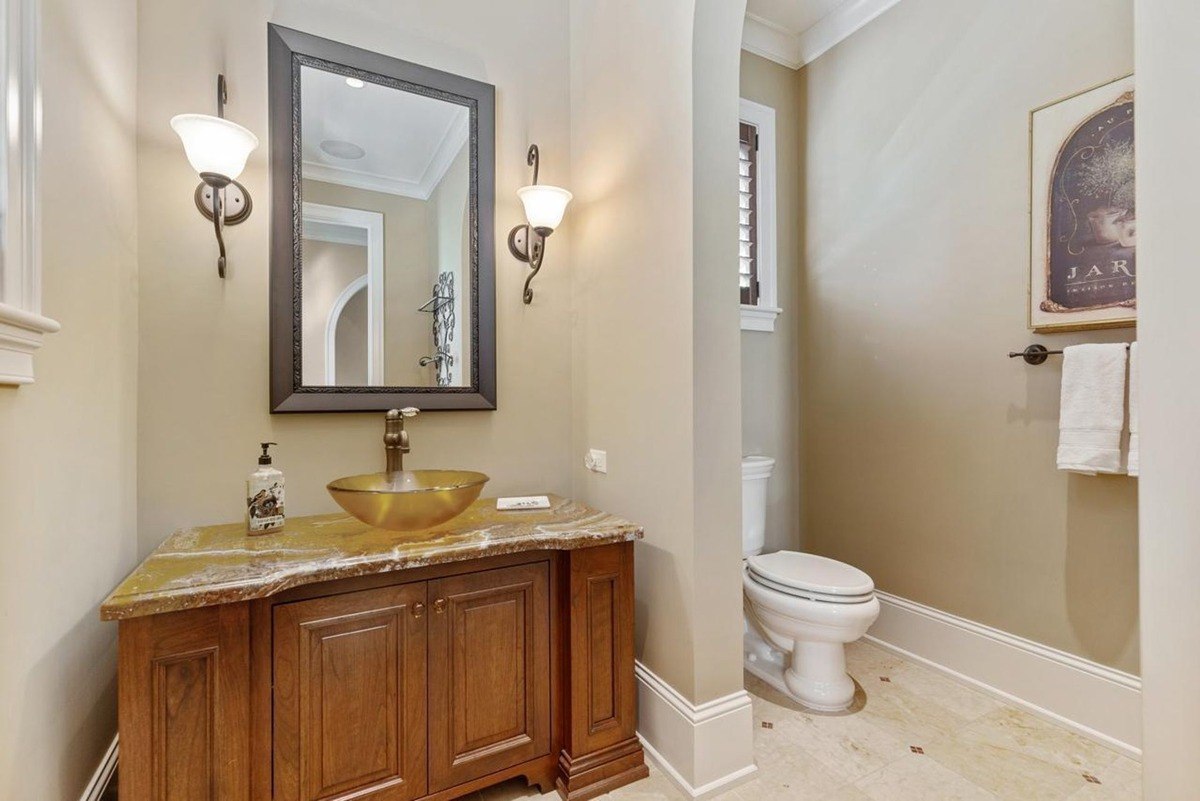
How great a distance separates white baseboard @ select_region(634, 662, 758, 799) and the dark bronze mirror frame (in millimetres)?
1183

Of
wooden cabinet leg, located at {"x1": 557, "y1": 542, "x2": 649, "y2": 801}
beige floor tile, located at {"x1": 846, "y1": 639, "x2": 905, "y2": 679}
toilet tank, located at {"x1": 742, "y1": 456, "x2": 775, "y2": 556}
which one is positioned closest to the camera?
wooden cabinet leg, located at {"x1": 557, "y1": 542, "x2": 649, "y2": 801}

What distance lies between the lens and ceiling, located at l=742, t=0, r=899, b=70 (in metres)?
2.60

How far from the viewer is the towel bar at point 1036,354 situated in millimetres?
1965

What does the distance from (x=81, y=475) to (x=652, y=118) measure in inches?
70.4

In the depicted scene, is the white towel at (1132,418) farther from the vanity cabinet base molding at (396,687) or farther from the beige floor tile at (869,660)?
the vanity cabinet base molding at (396,687)

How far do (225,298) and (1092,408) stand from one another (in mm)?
2784

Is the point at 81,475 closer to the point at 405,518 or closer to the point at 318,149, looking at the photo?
the point at 405,518

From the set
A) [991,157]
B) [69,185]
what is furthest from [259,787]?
[991,157]

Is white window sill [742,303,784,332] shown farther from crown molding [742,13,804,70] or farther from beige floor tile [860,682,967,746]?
→ beige floor tile [860,682,967,746]

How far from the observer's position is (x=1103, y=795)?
1.56 metres

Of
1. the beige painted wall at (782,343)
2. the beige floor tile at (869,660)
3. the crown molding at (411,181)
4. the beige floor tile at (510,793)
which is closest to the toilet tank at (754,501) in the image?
the beige painted wall at (782,343)

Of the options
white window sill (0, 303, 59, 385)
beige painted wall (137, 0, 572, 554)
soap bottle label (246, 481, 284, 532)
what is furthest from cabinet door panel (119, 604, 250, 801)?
beige painted wall (137, 0, 572, 554)

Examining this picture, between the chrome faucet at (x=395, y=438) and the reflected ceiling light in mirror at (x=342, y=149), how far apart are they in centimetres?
89

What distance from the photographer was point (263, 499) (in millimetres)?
1494
